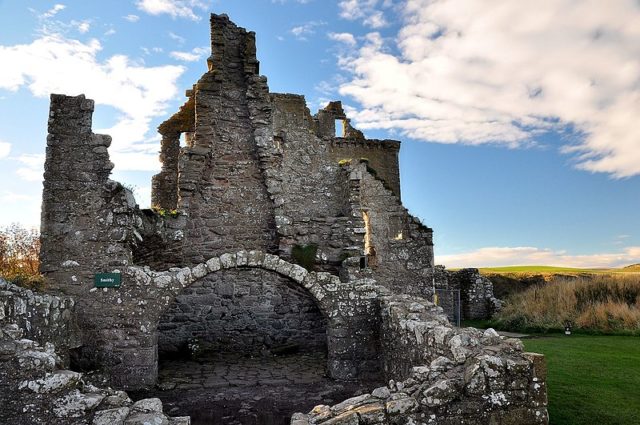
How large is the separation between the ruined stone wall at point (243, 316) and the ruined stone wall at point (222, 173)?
2.67 ft

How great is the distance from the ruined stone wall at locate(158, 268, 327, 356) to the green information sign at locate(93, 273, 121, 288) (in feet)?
9.57

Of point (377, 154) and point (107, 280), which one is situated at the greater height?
point (377, 154)

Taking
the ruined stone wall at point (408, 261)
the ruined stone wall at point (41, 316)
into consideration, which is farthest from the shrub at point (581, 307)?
the ruined stone wall at point (41, 316)

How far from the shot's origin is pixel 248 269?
11836 mm

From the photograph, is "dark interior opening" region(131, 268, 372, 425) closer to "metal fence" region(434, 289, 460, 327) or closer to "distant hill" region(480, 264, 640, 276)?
"metal fence" region(434, 289, 460, 327)

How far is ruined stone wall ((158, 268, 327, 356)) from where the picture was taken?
11.5 meters

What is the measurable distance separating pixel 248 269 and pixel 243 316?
1.11 metres

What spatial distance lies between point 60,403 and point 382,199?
1532cm

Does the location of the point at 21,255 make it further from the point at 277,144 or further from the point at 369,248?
the point at 369,248

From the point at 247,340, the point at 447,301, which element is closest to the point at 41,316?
the point at 247,340

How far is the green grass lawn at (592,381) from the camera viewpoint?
6.36 metres

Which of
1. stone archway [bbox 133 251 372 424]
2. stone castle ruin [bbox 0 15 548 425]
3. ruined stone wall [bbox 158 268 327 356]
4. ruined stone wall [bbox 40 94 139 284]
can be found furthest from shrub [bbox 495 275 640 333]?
ruined stone wall [bbox 40 94 139 284]

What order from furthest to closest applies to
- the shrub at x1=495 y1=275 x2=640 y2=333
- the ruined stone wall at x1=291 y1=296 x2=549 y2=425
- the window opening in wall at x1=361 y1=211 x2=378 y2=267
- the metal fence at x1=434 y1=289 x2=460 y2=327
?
the metal fence at x1=434 y1=289 x2=460 y2=327, the window opening in wall at x1=361 y1=211 x2=378 y2=267, the shrub at x1=495 y1=275 x2=640 y2=333, the ruined stone wall at x1=291 y1=296 x2=549 y2=425

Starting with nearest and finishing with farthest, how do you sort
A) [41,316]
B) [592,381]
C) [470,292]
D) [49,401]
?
[49,401] → [41,316] → [592,381] → [470,292]
